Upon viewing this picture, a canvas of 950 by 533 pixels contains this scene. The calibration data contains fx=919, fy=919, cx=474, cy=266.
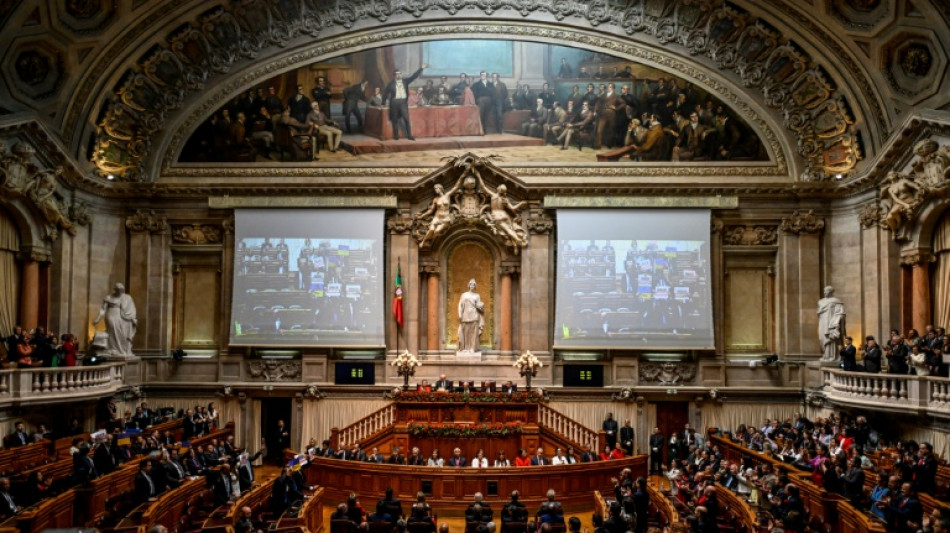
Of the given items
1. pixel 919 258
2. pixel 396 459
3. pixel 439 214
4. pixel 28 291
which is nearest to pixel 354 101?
pixel 439 214

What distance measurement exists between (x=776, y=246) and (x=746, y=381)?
448cm

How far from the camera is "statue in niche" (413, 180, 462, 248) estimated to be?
29.6 m

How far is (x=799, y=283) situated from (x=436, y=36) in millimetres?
14324

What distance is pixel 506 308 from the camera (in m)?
30.0

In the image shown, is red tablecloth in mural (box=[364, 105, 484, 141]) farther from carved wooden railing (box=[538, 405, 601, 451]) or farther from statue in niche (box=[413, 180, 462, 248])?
carved wooden railing (box=[538, 405, 601, 451])

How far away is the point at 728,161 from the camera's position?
3000 centimetres

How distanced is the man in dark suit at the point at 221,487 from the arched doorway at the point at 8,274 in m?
11.5

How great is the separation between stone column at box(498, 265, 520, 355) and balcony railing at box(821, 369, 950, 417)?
998 cm

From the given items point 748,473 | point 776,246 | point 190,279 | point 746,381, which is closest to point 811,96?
point 776,246

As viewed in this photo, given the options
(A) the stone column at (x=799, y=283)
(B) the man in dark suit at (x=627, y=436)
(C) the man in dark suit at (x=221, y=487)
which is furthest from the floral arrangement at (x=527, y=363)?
(C) the man in dark suit at (x=221, y=487)

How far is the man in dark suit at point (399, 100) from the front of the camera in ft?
100

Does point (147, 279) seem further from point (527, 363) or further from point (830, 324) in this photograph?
point (830, 324)

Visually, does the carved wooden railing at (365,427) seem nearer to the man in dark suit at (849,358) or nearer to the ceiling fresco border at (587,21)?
the ceiling fresco border at (587,21)

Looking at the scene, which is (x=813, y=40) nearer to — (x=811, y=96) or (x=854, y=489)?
(x=811, y=96)
